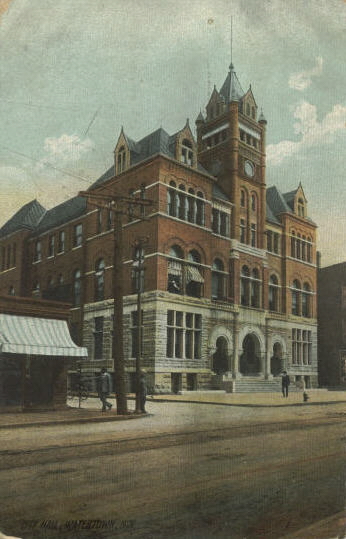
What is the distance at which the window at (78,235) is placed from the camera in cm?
394

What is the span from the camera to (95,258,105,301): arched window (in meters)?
4.00

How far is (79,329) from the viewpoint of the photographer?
13.2 ft

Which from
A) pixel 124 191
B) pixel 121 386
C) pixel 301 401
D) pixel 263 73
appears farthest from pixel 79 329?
pixel 301 401

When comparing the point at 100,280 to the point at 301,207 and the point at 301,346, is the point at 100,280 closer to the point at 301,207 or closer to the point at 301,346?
the point at 301,207

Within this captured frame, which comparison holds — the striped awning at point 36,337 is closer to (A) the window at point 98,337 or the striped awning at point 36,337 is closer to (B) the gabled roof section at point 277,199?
(A) the window at point 98,337

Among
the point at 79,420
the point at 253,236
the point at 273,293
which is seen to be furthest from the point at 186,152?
the point at 79,420

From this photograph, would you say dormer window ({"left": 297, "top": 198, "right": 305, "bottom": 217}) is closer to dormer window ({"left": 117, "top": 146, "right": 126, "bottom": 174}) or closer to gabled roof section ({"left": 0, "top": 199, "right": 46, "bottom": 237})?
dormer window ({"left": 117, "top": 146, "right": 126, "bottom": 174})

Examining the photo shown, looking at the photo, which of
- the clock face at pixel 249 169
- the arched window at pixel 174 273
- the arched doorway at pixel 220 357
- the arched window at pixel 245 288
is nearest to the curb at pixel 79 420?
the arched doorway at pixel 220 357

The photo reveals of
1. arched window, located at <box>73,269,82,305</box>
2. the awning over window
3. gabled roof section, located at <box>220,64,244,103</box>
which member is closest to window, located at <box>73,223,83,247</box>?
arched window, located at <box>73,269,82,305</box>

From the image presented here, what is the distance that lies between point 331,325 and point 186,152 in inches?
106

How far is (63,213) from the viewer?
152 inches

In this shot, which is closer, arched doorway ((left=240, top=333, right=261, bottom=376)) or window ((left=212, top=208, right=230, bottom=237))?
window ((left=212, top=208, right=230, bottom=237))

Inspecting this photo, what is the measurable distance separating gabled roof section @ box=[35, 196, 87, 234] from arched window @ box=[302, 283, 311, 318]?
2.68 meters

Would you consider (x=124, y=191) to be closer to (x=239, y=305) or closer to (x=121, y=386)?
(x=121, y=386)
